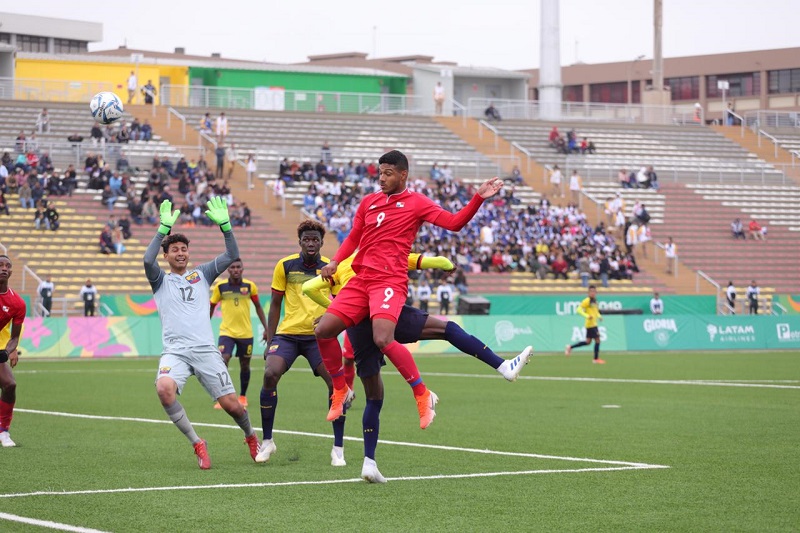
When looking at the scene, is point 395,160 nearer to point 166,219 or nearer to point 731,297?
point 166,219

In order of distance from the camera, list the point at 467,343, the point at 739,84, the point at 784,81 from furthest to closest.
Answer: the point at 739,84 < the point at 784,81 < the point at 467,343

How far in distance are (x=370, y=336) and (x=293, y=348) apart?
9.70ft

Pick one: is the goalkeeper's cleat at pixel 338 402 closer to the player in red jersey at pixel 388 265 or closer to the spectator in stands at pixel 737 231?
the player in red jersey at pixel 388 265

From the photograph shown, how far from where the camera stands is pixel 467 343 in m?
10.0

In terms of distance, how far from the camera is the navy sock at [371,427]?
992 cm

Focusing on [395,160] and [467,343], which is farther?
[467,343]

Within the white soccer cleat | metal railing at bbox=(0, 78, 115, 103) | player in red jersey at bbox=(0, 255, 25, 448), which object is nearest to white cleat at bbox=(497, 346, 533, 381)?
the white soccer cleat

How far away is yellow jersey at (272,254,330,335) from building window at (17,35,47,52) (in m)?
67.2

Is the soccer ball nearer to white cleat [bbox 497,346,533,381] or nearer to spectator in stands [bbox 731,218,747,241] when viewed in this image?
white cleat [bbox 497,346,533,381]

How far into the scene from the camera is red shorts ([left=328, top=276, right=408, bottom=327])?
384 inches

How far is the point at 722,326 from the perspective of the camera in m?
37.2

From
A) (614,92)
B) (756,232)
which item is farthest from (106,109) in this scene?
(614,92)

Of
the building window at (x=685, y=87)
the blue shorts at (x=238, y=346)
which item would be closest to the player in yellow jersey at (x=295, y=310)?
the blue shorts at (x=238, y=346)

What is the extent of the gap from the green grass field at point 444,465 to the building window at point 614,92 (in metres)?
79.8
